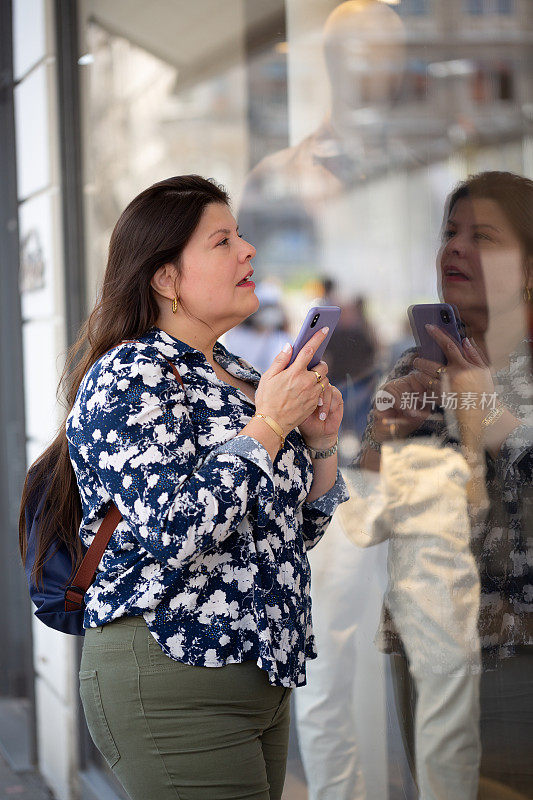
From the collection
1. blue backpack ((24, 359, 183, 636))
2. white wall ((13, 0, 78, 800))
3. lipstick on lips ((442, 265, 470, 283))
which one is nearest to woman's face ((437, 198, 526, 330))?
lipstick on lips ((442, 265, 470, 283))

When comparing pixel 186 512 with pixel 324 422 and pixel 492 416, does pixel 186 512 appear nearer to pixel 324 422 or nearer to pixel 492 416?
pixel 324 422

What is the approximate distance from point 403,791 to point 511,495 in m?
0.94

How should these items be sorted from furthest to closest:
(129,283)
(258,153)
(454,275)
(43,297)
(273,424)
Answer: (43,297) → (258,153) → (454,275) → (129,283) → (273,424)

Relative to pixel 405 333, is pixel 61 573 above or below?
below

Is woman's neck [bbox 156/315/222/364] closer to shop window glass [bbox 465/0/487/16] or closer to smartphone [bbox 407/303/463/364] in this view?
smartphone [bbox 407/303/463/364]

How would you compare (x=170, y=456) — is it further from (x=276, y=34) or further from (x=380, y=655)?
(x=276, y=34)

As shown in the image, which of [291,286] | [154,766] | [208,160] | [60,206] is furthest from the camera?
[60,206]

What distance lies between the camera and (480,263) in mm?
2119

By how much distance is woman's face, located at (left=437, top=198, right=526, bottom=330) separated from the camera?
2.02 metres

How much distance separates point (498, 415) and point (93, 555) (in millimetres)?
904

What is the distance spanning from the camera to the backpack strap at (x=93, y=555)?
193 cm

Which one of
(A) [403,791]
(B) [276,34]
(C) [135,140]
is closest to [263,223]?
(B) [276,34]

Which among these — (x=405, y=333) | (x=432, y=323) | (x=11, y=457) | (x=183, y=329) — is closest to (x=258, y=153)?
(x=405, y=333)

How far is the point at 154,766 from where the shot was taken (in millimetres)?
1923
